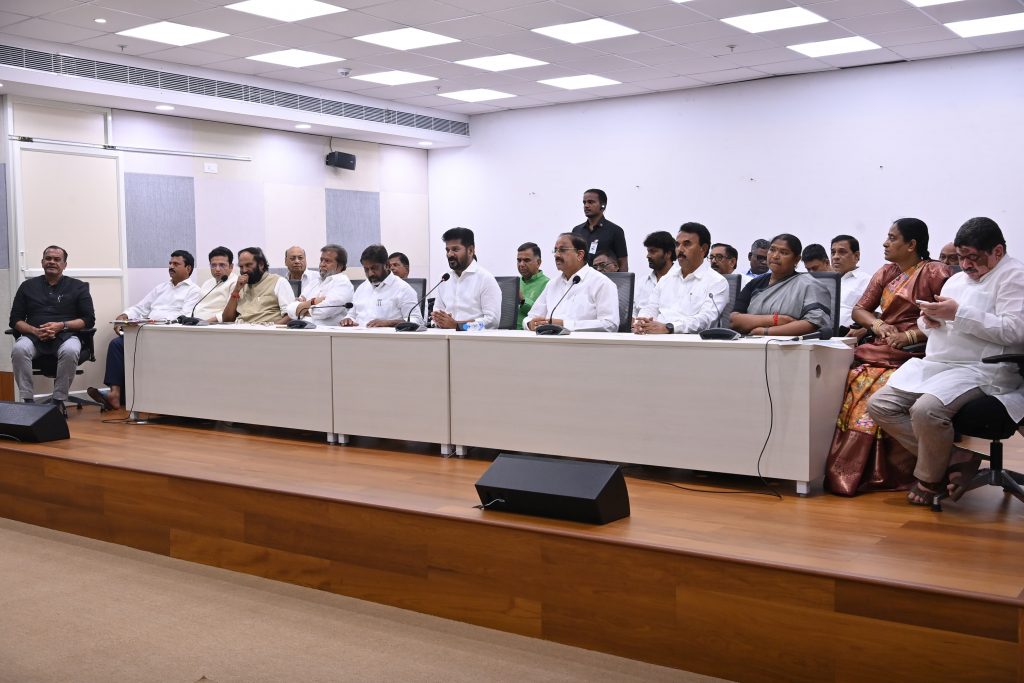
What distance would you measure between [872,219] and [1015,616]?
237 inches

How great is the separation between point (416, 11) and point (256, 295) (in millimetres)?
2101

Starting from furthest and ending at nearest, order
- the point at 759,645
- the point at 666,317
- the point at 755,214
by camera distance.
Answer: the point at 755,214
the point at 666,317
the point at 759,645

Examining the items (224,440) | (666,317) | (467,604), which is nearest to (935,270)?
(666,317)

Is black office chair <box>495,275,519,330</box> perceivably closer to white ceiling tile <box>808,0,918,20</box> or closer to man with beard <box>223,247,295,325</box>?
man with beard <box>223,247,295,325</box>

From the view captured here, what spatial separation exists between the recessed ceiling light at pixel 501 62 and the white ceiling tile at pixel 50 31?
2728 mm

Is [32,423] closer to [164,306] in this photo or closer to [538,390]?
[164,306]

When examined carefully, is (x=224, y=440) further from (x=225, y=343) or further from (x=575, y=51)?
(x=575, y=51)

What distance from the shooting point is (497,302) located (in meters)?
5.36

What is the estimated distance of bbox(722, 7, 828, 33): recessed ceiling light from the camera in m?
6.35

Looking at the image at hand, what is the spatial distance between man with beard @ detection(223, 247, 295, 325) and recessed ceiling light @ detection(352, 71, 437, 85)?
2.59m

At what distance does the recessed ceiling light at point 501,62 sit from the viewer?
7602mm

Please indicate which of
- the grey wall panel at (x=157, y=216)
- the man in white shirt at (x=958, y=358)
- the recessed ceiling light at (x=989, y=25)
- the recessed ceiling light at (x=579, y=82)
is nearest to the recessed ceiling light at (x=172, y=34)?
the grey wall panel at (x=157, y=216)

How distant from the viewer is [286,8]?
6.15 m

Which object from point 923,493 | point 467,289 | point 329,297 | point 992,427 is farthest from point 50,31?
point 992,427
